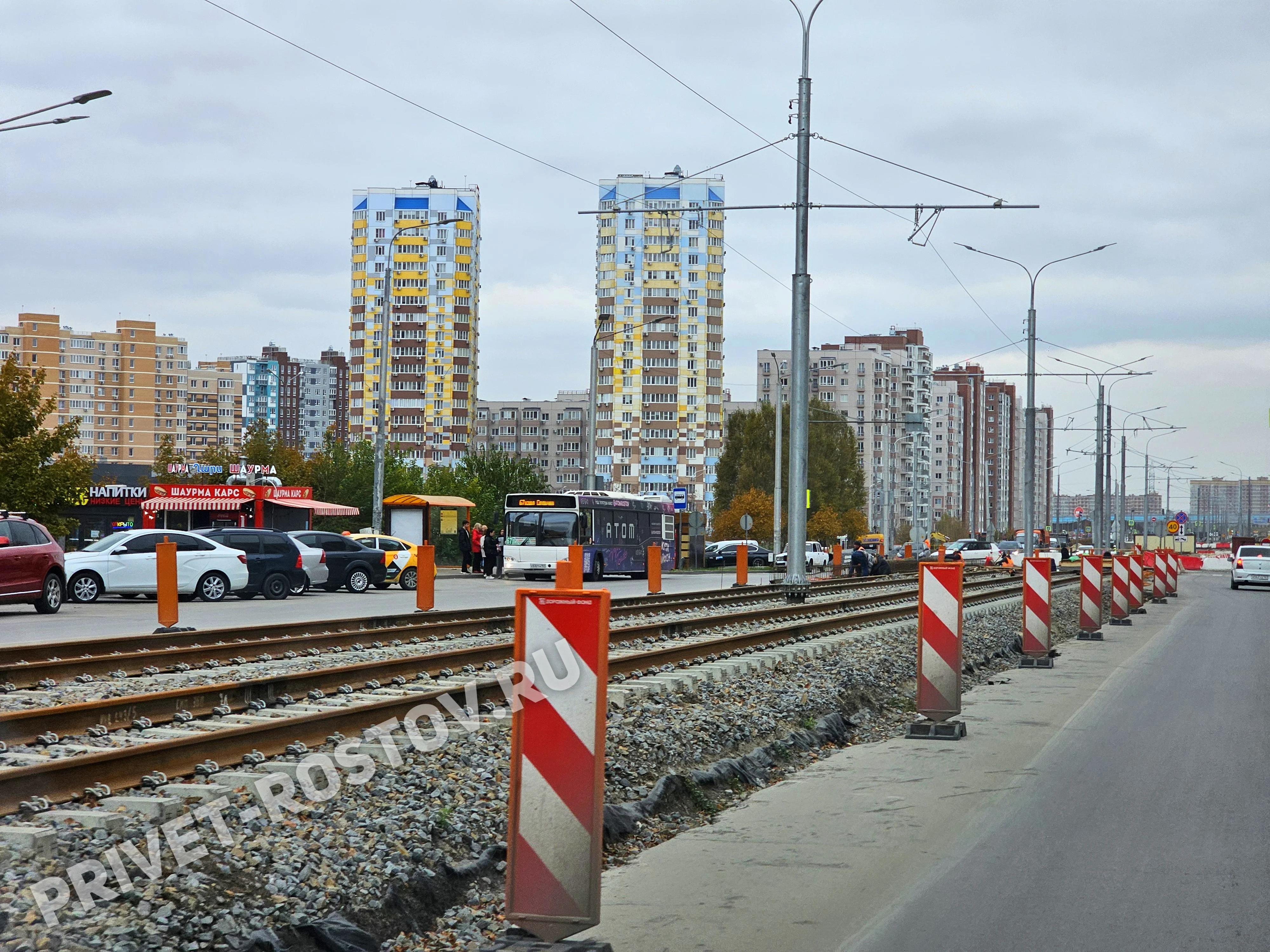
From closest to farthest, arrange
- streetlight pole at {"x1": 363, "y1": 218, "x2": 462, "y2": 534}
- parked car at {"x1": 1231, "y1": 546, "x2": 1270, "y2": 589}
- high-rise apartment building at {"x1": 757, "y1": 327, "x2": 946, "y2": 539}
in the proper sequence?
streetlight pole at {"x1": 363, "y1": 218, "x2": 462, "y2": 534} → parked car at {"x1": 1231, "y1": 546, "x2": 1270, "y2": 589} → high-rise apartment building at {"x1": 757, "y1": 327, "x2": 946, "y2": 539}

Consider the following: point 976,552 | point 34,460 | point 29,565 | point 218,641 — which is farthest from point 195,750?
point 976,552

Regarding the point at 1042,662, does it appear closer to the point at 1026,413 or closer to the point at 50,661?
the point at 50,661

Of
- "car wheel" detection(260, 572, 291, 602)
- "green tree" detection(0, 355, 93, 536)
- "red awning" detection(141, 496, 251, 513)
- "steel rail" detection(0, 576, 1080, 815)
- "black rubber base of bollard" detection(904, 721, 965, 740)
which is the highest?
"green tree" detection(0, 355, 93, 536)

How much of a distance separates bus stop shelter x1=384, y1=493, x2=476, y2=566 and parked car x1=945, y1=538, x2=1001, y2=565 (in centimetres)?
2438

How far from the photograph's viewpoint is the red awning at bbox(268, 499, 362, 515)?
46188mm

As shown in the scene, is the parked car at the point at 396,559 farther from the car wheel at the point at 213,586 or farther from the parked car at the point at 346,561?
the car wheel at the point at 213,586

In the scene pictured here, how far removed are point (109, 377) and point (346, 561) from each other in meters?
167

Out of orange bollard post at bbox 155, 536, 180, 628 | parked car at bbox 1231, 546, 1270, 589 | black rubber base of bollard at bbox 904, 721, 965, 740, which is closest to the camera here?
black rubber base of bollard at bbox 904, 721, 965, 740

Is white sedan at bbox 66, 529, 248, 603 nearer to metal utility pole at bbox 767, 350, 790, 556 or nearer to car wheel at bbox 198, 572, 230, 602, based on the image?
car wheel at bbox 198, 572, 230, 602

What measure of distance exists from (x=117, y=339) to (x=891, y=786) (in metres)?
193

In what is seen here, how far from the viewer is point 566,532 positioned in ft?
127

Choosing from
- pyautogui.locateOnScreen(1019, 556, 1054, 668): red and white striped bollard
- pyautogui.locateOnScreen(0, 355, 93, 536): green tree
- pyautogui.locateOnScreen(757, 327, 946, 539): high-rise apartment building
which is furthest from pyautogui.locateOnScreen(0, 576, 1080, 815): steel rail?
pyautogui.locateOnScreen(757, 327, 946, 539): high-rise apartment building

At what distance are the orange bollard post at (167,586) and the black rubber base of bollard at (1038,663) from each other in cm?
1108

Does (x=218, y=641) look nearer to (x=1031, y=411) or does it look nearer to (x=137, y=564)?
(x=137, y=564)
